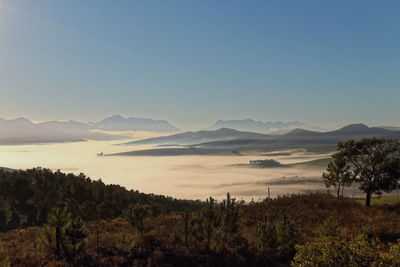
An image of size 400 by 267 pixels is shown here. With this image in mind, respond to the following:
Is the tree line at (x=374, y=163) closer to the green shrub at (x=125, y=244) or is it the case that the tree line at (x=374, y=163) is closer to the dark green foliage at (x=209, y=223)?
the dark green foliage at (x=209, y=223)

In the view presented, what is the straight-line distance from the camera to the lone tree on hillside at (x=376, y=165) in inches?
1605

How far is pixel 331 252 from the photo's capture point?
9.41m

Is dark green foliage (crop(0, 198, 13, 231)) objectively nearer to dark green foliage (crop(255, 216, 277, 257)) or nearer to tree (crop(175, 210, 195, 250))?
tree (crop(175, 210, 195, 250))

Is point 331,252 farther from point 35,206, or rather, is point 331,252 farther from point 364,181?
point 35,206

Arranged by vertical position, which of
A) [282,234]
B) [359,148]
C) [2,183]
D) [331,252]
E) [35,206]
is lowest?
[35,206]

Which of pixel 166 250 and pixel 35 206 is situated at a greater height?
pixel 166 250

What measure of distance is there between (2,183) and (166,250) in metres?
82.6

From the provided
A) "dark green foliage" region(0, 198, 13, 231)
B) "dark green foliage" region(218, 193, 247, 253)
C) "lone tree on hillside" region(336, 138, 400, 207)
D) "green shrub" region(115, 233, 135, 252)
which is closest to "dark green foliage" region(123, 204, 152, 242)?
"green shrub" region(115, 233, 135, 252)

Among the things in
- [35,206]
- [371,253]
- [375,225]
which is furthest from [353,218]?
[35,206]

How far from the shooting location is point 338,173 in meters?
53.0

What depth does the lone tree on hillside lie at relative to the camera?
40.8 metres

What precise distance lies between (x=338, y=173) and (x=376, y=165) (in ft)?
38.5

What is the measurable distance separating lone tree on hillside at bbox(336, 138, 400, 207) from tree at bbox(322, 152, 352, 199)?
313cm

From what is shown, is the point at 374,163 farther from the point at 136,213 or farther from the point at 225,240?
the point at 136,213
